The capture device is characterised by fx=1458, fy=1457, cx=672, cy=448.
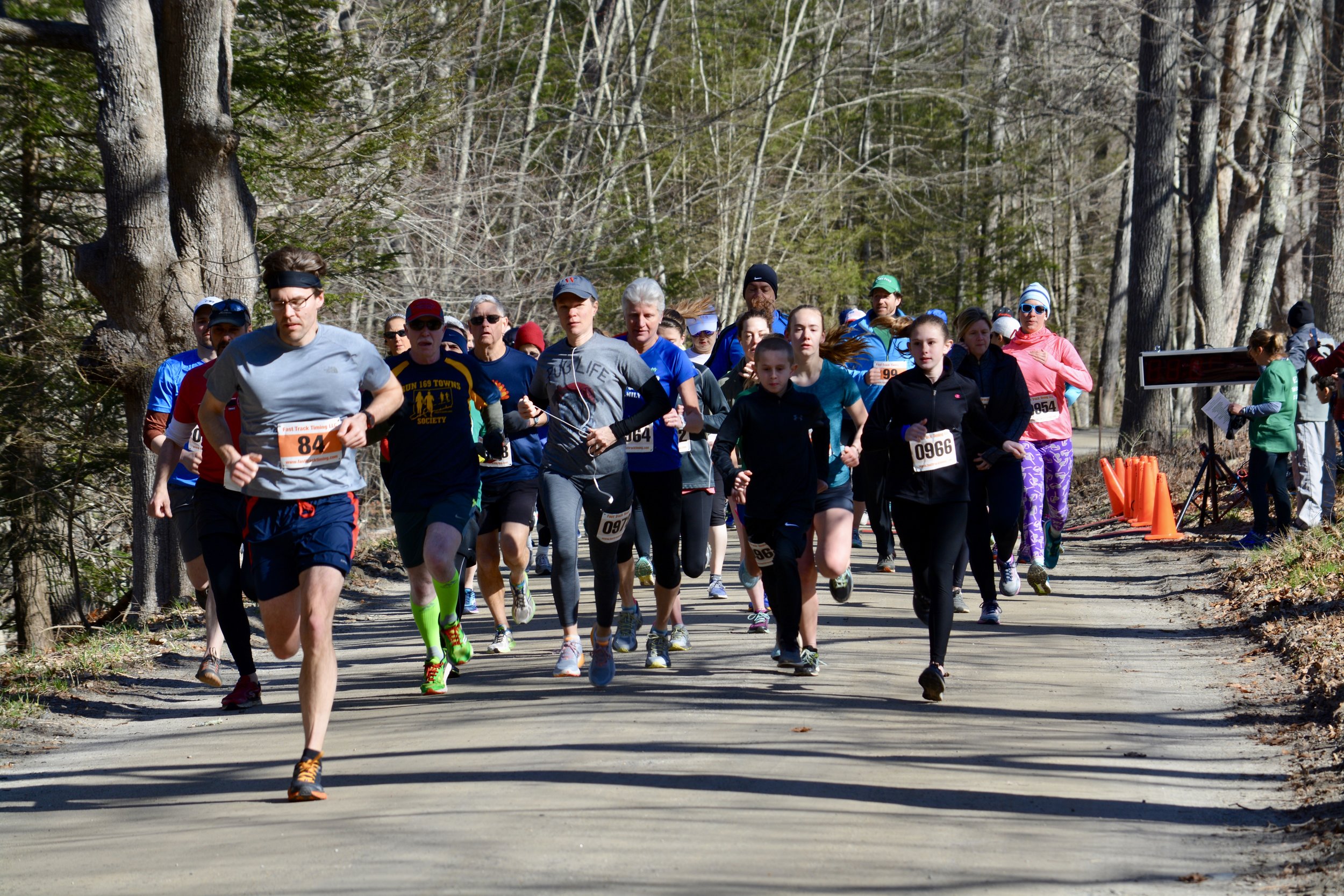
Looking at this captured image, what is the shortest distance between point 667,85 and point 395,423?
24540mm

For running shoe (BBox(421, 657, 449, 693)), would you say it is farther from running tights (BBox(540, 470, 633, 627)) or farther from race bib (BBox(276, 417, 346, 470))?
race bib (BBox(276, 417, 346, 470))

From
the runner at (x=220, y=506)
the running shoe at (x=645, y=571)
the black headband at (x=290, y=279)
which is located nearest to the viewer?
the black headband at (x=290, y=279)

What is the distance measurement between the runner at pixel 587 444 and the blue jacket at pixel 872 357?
270 centimetres

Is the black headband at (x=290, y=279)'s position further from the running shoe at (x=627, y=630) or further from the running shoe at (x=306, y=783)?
the running shoe at (x=627, y=630)

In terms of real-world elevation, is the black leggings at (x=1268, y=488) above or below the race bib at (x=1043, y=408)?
below

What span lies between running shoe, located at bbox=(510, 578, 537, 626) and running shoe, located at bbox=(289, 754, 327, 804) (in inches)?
165

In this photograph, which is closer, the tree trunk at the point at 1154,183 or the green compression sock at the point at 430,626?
the green compression sock at the point at 430,626

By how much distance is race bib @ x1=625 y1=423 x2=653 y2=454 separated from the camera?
7.60 metres

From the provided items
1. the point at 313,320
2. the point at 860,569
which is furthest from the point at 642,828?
the point at 860,569

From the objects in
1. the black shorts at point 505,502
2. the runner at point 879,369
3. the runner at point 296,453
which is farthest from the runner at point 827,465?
the runner at point 296,453

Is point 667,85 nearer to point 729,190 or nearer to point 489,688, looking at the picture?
point 729,190

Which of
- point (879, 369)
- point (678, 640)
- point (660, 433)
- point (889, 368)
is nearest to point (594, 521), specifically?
point (660, 433)

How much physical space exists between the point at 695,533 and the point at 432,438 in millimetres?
1849

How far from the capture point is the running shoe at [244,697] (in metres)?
7.73
